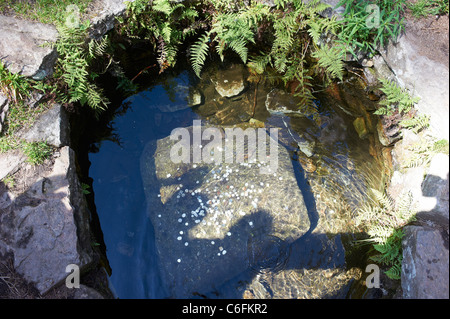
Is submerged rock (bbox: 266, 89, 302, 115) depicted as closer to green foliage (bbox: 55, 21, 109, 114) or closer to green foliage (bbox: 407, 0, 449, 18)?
green foliage (bbox: 407, 0, 449, 18)

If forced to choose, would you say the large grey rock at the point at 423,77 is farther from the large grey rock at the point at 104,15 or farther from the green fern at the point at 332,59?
the large grey rock at the point at 104,15

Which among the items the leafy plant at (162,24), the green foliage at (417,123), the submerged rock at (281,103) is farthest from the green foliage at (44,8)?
the green foliage at (417,123)

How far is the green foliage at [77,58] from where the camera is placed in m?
5.06

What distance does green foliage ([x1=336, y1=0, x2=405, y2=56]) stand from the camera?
206 inches

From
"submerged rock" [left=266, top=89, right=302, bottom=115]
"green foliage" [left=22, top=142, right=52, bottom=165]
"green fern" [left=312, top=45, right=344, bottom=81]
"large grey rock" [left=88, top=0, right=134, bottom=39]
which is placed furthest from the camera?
"submerged rock" [left=266, top=89, right=302, bottom=115]

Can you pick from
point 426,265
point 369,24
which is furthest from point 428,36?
point 426,265

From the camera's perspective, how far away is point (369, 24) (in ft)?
17.4

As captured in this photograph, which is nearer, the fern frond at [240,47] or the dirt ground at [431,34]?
the dirt ground at [431,34]

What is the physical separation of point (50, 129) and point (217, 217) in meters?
3.07

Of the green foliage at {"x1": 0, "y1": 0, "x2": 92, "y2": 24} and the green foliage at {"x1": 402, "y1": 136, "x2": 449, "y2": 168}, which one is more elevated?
the green foliage at {"x1": 0, "y1": 0, "x2": 92, "y2": 24}

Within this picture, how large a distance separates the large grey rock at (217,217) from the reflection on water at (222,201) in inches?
0.7

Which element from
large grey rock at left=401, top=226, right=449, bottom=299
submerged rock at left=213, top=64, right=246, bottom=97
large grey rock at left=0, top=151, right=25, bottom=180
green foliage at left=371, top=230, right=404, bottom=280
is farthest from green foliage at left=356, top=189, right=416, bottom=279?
large grey rock at left=0, top=151, right=25, bottom=180

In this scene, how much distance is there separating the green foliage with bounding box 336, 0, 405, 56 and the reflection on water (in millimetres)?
1243

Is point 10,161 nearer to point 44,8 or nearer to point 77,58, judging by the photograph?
point 77,58
